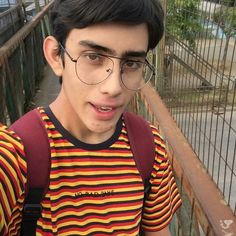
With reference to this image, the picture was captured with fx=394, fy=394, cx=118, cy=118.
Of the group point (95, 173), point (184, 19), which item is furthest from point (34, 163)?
point (184, 19)

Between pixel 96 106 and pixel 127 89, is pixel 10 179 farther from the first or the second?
pixel 127 89

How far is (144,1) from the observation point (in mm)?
1237

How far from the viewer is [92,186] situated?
1.33m

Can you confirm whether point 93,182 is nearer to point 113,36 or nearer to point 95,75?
point 95,75

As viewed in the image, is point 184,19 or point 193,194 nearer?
point 193,194

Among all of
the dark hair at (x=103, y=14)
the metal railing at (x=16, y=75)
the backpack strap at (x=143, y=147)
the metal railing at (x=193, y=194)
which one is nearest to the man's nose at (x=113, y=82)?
the dark hair at (x=103, y=14)

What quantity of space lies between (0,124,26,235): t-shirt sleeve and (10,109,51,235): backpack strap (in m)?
0.03

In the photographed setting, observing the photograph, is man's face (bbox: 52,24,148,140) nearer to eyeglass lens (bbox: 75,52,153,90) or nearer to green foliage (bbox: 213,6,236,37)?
eyeglass lens (bbox: 75,52,153,90)

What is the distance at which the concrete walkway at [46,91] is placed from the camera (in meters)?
6.15

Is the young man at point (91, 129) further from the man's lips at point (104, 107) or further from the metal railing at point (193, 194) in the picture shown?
the metal railing at point (193, 194)

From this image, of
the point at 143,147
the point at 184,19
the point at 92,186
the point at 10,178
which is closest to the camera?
the point at 10,178

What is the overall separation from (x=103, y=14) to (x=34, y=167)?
0.51 meters

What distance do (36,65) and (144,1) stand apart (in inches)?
237

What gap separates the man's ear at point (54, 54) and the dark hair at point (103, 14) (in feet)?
0.13
